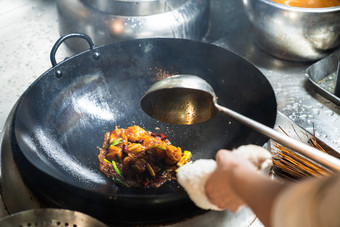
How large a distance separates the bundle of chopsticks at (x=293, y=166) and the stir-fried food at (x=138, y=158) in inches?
18.5

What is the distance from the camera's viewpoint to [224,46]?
2619 mm

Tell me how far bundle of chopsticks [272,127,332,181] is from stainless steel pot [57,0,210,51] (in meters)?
1.14

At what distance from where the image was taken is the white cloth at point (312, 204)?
0.58 metres

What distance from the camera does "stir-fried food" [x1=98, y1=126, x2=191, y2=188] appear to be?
63.4 inches

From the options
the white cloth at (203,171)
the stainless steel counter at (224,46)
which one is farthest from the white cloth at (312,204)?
the stainless steel counter at (224,46)

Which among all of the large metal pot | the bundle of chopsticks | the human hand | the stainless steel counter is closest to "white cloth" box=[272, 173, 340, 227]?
the human hand

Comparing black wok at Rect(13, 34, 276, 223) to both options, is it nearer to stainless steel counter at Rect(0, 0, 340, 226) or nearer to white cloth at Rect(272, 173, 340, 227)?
stainless steel counter at Rect(0, 0, 340, 226)

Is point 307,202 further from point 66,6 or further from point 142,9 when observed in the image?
point 66,6

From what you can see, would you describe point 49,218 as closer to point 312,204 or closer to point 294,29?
point 312,204

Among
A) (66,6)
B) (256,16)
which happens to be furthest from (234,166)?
(66,6)

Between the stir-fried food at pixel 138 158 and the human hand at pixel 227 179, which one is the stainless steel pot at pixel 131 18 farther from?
the human hand at pixel 227 179

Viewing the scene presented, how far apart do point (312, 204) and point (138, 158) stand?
1154 mm

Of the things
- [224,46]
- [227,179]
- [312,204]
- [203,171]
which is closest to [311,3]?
[224,46]

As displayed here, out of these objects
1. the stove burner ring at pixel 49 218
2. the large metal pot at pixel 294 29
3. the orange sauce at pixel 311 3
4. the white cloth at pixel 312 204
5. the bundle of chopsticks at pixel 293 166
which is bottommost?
the bundle of chopsticks at pixel 293 166
